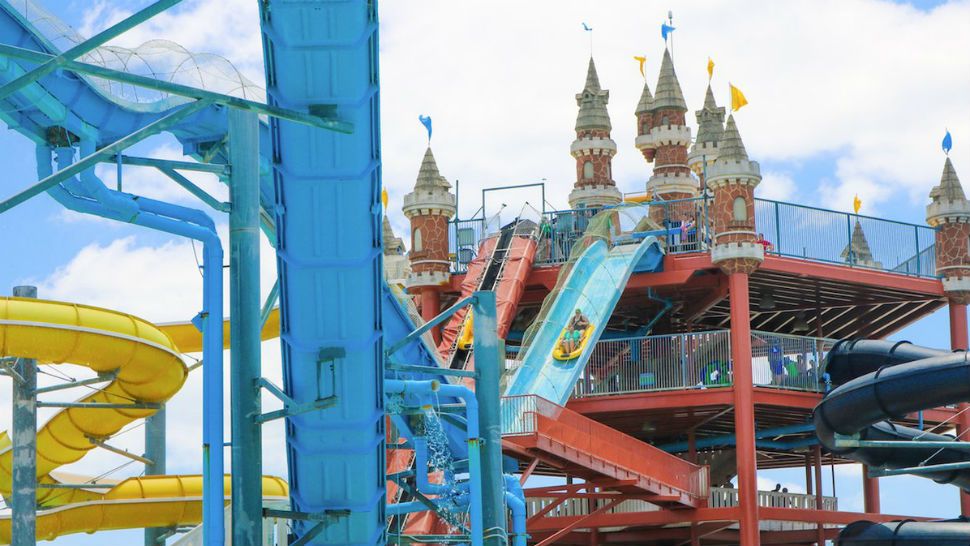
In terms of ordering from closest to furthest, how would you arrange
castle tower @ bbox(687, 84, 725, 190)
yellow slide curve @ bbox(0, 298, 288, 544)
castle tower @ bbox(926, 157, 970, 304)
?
yellow slide curve @ bbox(0, 298, 288, 544) < castle tower @ bbox(926, 157, 970, 304) < castle tower @ bbox(687, 84, 725, 190)

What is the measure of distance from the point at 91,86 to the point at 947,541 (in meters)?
17.2

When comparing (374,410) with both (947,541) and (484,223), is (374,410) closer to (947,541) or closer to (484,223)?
(947,541)

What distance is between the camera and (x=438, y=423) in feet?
79.4

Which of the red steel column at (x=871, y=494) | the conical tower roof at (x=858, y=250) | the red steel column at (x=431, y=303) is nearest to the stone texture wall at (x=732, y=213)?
the conical tower roof at (x=858, y=250)

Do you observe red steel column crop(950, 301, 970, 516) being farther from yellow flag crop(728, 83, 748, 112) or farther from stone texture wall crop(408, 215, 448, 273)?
stone texture wall crop(408, 215, 448, 273)

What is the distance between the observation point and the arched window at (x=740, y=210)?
124 feet

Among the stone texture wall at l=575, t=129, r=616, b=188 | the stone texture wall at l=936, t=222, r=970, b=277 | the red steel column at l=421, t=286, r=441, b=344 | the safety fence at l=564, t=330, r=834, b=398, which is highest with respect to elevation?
the stone texture wall at l=575, t=129, r=616, b=188

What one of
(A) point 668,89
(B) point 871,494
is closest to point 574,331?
(B) point 871,494

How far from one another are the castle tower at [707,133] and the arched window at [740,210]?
13408 mm

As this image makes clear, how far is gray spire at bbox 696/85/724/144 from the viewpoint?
171ft

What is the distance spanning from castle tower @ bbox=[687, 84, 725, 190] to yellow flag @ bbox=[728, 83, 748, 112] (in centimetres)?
→ 959

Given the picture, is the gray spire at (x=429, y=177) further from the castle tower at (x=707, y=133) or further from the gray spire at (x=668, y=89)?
the castle tower at (x=707, y=133)

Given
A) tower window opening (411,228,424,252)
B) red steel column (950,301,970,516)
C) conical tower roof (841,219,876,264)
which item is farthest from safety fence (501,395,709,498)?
tower window opening (411,228,424,252)

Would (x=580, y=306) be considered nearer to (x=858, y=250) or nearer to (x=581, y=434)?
(x=581, y=434)
